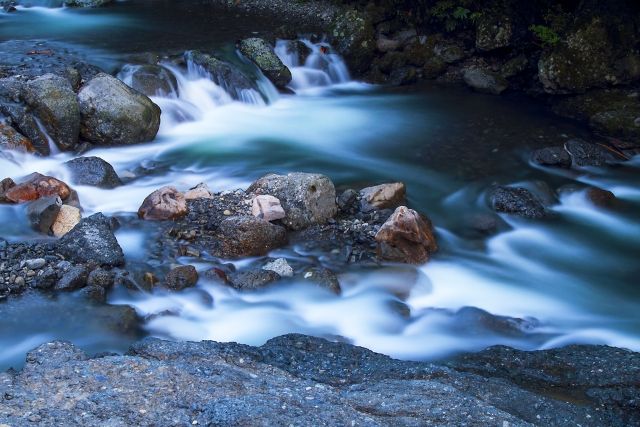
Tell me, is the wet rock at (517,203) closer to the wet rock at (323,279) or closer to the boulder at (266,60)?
the wet rock at (323,279)

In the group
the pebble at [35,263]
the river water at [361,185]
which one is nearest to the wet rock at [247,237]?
the river water at [361,185]

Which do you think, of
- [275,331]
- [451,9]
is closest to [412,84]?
[451,9]

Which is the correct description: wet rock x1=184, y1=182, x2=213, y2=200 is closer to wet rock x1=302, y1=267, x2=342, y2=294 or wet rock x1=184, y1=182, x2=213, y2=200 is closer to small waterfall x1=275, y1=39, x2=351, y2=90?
wet rock x1=302, y1=267, x2=342, y2=294

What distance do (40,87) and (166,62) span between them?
2907 mm

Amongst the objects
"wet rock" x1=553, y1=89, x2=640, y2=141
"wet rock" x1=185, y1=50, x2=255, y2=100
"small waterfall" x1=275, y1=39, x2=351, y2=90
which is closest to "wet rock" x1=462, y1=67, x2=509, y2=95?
"wet rock" x1=553, y1=89, x2=640, y2=141

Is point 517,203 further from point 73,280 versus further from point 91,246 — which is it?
point 73,280

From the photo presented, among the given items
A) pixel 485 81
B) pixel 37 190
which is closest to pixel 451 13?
pixel 485 81

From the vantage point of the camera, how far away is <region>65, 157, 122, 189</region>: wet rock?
284 inches

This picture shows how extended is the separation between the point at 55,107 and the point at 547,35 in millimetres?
8049

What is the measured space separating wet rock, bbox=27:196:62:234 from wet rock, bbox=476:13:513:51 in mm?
8547

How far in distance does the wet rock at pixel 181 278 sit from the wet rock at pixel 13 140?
326 centimetres

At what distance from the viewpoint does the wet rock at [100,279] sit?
538 centimetres

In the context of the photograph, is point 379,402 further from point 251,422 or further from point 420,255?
point 420,255

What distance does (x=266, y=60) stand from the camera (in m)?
11.2
